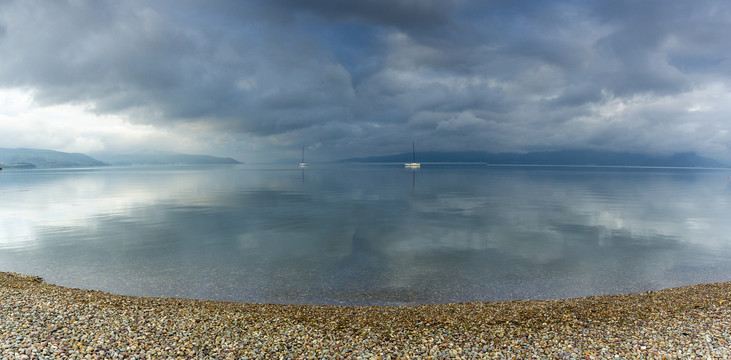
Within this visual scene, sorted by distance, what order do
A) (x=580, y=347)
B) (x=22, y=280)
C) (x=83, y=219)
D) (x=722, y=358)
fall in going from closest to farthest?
(x=722, y=358)
(x=580, y=347)
(x=22, y=280)
(x=83, y=219)

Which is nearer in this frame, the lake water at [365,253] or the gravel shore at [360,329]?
the gravel shore at [360,329]

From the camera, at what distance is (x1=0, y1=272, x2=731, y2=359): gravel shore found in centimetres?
1041

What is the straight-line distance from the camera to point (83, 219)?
1593 inches

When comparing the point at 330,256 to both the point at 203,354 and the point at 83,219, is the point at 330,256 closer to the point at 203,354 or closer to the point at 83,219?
the point at 203,354

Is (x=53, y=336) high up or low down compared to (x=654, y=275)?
up

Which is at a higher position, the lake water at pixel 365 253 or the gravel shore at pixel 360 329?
the gravel shore at pixel 360 329

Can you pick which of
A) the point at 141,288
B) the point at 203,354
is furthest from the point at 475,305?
the point at 141,288

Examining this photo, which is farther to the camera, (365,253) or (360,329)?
(365,253)

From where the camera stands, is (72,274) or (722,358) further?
(72,274)

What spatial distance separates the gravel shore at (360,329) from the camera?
34.2ft

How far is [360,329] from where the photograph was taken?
12.4 metres

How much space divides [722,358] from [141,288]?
2228 cm

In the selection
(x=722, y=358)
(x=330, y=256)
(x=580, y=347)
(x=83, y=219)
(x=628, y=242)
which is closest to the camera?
(x=722, y=358)

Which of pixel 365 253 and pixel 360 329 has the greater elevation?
pixel 360 329
